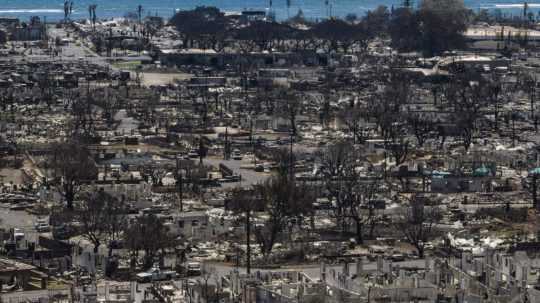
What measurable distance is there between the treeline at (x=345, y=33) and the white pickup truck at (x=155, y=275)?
36058 mm

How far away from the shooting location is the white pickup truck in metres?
21.0

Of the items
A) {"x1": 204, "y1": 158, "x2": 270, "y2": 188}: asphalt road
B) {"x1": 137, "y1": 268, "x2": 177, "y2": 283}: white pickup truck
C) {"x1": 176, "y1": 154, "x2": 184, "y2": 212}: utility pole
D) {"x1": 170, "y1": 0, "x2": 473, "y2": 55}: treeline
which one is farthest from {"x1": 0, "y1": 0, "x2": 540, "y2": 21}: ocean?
{"x1": 137, "y1": 268, "x2": 177, "y2": 283}: white pickup truck

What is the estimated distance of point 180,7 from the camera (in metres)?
104

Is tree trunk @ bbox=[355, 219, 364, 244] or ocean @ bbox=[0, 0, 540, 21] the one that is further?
ocean @ bbox=[0, 0, 540, 21]

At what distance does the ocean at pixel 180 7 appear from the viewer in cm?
9262

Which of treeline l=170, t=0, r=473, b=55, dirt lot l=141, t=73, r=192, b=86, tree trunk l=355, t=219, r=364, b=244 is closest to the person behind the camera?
tree trunk l=355, t=219, r=364, b=244

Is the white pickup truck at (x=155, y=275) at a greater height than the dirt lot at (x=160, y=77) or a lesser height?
greater

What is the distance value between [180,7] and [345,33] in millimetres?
44375

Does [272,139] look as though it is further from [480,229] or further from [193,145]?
[480,229]

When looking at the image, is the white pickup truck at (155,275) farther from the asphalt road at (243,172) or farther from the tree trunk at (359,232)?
the asphalt road at (243,172)

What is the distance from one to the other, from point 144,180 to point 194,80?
60.6 feet

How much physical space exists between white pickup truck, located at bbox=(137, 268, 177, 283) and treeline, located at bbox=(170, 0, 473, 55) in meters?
36.1

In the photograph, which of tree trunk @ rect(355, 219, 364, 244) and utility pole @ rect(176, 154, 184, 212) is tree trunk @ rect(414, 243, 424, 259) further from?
utility pole @ rect(176, 154, 184, 212)

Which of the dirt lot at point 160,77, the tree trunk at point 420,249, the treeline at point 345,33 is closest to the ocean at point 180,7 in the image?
the treeline at point 345,33
